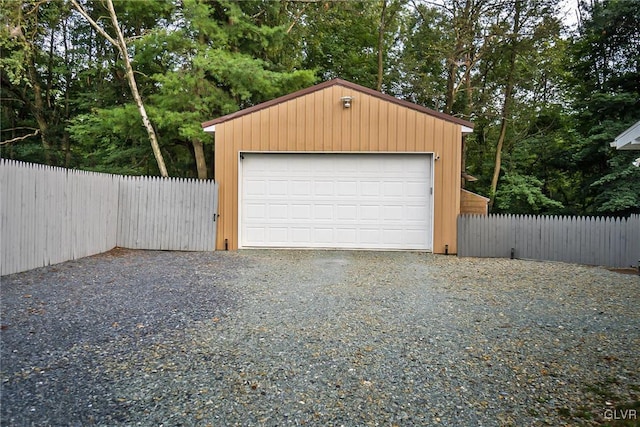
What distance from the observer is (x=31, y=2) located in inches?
396

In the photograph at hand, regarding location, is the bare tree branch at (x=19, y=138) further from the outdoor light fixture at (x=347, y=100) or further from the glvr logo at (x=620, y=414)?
the glvr logo at (x=620, y=414)

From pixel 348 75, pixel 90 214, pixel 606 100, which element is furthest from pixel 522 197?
pixel 90 214

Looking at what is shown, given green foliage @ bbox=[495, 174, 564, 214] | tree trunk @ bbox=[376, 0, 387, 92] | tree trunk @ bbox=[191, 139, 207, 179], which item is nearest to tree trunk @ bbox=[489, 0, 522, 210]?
green foliage @ bbox=[495, 174, 564, 214]

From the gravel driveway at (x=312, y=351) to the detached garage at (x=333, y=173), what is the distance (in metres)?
3.09

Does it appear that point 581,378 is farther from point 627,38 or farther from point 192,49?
point 627,38

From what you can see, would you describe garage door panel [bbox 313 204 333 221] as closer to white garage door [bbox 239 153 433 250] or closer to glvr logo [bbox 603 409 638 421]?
white garage door [bbox 239 153 433 250]

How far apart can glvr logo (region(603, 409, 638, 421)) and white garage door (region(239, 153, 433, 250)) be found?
625 cm

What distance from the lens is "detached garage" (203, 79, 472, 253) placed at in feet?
27.1

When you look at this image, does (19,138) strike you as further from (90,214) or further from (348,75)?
(348,75)

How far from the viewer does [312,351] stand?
9.13 feet

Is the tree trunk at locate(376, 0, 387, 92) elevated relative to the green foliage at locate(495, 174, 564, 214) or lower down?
elevated

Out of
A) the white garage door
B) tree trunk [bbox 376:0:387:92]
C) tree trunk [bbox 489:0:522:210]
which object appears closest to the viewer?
the white garage door

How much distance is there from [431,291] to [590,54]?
498 inches

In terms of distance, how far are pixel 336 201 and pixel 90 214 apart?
442 centimetres
